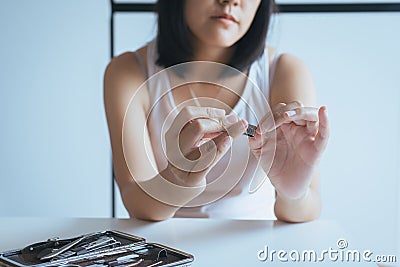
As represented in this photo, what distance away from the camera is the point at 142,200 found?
2.93 feet

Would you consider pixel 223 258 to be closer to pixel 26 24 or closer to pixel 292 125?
pixel 292 125

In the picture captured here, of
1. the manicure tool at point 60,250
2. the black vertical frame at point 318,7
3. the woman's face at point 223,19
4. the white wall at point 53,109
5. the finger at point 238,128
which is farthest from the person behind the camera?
the white wall at point 53,109

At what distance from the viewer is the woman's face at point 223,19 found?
3.17 feet

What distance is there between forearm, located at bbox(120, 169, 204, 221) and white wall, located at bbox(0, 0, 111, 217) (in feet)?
2.79

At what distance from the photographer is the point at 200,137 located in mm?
732

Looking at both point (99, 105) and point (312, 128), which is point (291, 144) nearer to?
point (312, 128)

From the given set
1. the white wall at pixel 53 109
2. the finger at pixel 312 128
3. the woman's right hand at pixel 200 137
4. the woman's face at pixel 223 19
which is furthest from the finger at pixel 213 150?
the white wall at pixel 53 109

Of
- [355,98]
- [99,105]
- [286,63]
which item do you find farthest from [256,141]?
[99,105]

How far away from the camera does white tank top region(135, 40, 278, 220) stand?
0.97 m

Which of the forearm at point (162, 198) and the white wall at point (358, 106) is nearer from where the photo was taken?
the forearm at point (162, 198)

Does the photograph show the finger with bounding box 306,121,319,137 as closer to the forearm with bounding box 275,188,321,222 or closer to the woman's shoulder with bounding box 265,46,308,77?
the forearm with bounding box 275,188,321,222

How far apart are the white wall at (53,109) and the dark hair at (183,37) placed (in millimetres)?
603

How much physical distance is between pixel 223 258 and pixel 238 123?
160mm

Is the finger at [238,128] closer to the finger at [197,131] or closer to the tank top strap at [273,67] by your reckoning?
the finger at [197,131]
